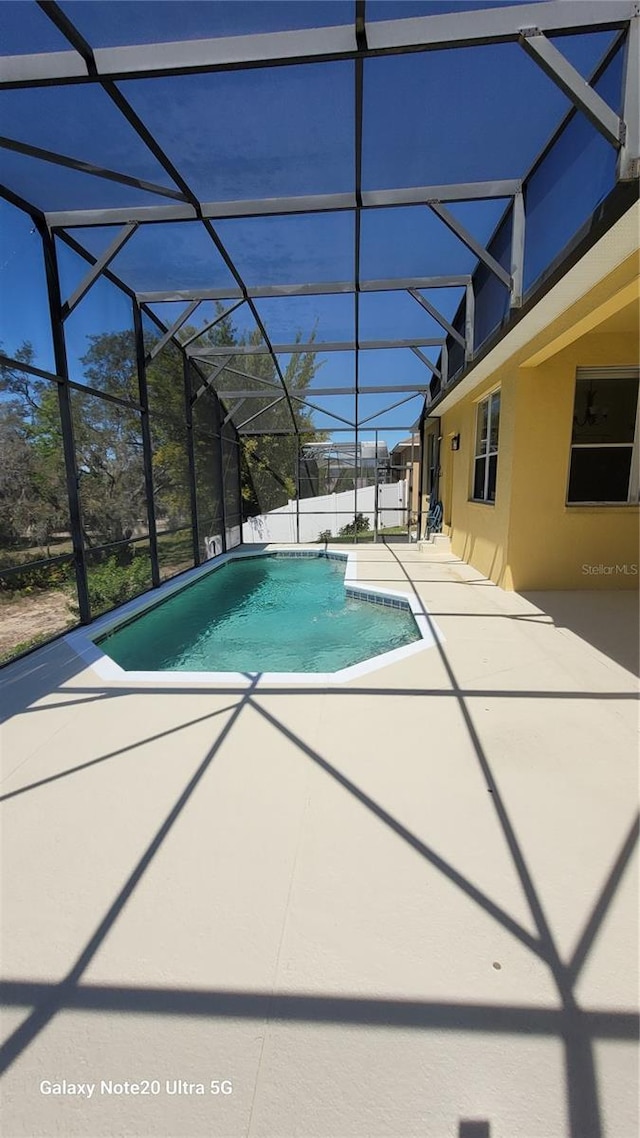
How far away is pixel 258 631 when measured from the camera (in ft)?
18.3

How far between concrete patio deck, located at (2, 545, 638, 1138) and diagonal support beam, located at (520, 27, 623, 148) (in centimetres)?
308

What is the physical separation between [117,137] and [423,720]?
174 inches

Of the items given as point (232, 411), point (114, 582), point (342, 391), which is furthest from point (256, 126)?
point (232, 411)

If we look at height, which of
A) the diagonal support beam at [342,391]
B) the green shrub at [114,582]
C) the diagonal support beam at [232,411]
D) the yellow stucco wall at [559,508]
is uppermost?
the diagonal support beam at [342,391]

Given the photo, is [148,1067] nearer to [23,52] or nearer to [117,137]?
[23,52]

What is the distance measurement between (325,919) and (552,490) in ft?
15.7

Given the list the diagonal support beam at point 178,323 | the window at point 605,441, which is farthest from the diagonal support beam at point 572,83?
the diagonal support beam at point 178,323

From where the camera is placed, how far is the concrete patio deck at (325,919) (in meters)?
1.06

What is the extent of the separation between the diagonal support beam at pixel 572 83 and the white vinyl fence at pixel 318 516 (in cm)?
905

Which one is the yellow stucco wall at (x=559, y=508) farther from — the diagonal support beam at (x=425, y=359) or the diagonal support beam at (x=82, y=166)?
the diagonal support beam at (x=82, y=166)

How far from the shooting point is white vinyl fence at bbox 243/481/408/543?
1230 centimetres

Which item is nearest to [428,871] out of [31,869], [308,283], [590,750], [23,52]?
[590,750]

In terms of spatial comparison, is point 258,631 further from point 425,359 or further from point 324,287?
point 425,359

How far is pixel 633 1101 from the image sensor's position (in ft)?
3.37
